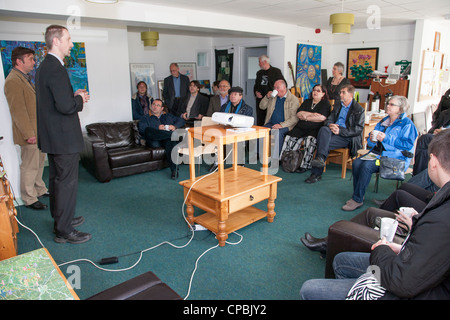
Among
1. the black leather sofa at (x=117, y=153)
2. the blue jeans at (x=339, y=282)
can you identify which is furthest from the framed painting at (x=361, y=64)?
the blue jeans at (x=339, y=282)

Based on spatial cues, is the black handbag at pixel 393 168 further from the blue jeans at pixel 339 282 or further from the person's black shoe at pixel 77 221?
the person's black shoe at pixel 77 221

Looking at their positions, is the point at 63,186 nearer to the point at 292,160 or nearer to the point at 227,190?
the point at 227,190

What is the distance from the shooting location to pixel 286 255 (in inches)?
106

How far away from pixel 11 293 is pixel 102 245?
1.47m

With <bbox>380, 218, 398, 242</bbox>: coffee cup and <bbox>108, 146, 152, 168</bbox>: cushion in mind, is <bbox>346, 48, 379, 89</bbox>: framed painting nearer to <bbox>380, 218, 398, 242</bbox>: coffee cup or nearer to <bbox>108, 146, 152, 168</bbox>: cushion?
<bbox>108, 146, 152, 168</bbox>: cushion

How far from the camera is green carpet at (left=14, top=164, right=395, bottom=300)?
7.68 feet

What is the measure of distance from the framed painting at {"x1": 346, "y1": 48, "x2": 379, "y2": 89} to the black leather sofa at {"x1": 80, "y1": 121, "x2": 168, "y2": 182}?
526 cm

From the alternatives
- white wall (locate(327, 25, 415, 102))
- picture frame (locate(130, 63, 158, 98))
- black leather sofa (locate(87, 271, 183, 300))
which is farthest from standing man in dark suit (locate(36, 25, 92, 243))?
white wall (locate(327, 25, 415, 102))

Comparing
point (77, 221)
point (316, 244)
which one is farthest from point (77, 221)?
point (316, 244)

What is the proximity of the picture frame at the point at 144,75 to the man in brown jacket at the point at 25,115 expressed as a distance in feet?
11.2

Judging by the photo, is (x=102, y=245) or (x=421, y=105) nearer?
(x=102, y=245)

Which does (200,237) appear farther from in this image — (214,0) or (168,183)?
(214,0)
